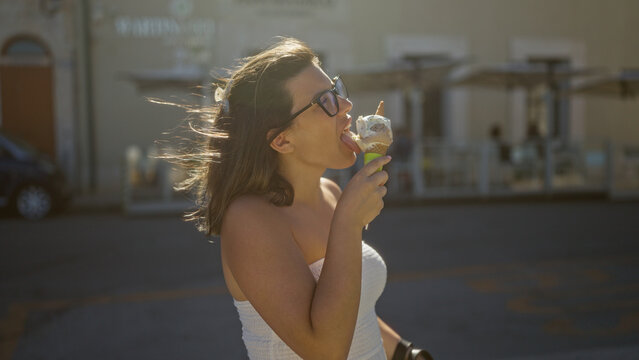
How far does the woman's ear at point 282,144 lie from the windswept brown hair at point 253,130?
0.02 meters

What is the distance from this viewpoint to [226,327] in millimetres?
4391

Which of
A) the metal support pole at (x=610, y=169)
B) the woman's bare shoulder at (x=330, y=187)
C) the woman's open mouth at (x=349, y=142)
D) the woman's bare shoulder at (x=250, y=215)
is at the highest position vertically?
the woman's open mouth at (x=349, y=142)

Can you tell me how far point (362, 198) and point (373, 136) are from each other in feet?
0.81

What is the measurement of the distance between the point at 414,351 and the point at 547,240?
650 cm

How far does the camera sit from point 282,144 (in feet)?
5.39

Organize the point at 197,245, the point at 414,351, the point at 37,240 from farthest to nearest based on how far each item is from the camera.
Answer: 1. the point at 37,240
2. the point at 197,245
3. the point at 414,351

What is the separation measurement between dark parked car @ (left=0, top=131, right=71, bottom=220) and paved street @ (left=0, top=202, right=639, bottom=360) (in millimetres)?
1746

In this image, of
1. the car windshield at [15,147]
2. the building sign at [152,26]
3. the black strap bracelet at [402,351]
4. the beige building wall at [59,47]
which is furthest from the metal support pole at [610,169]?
the black strap bracelet at [402,351]

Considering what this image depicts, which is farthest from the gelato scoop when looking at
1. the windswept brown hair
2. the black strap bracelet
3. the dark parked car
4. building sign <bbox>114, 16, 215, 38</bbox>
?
building sign <bbox>114, 16, 215, 38</bbox>

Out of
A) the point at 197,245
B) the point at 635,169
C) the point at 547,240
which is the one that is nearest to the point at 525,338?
the point at 547,240

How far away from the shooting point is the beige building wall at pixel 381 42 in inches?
601

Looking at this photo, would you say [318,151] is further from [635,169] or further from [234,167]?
[635,169]

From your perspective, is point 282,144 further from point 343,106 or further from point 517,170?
point 517,170

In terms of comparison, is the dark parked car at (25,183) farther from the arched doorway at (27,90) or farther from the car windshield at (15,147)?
the arched doorway at (27,90)
